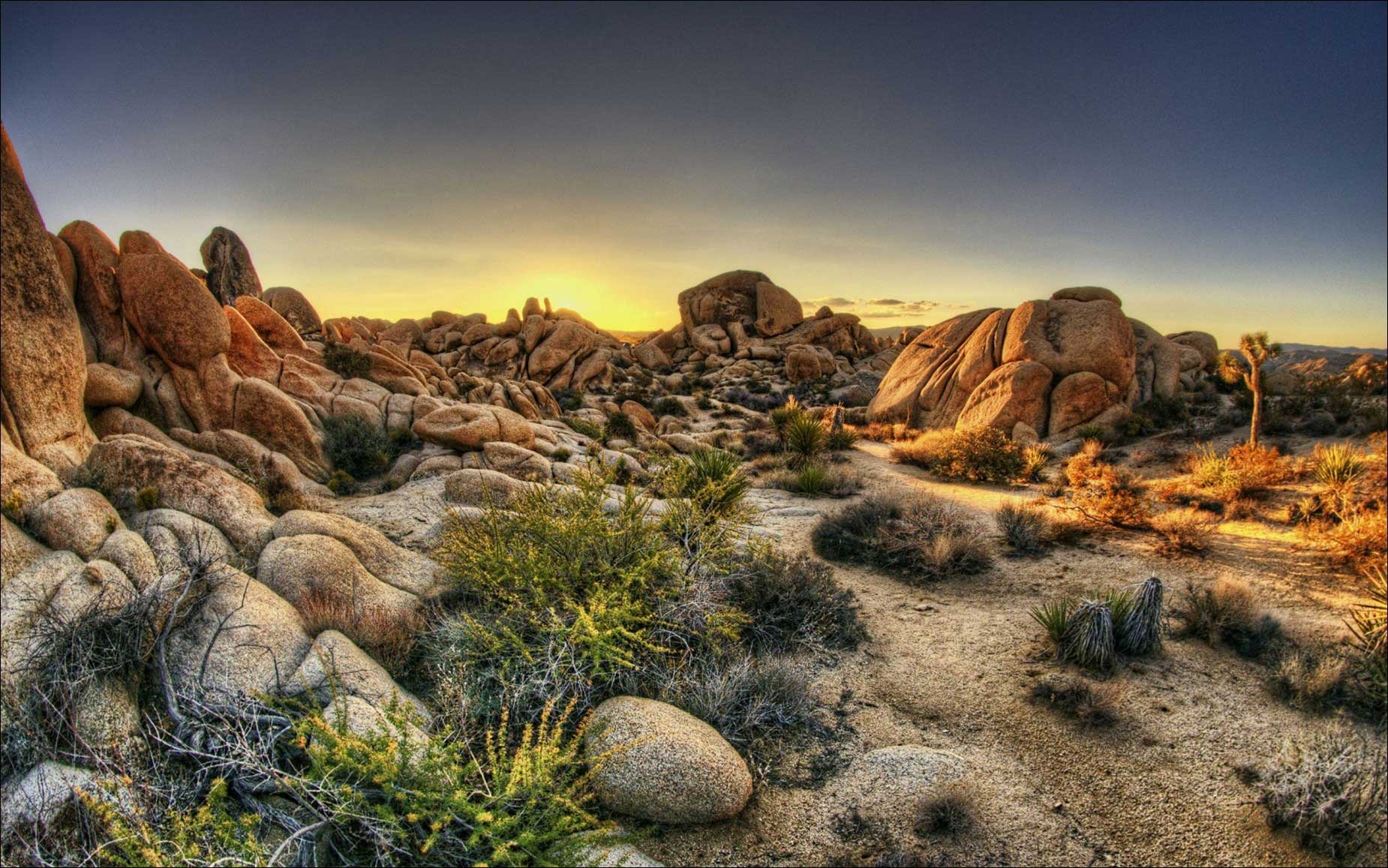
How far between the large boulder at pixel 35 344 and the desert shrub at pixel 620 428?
15.4 metres

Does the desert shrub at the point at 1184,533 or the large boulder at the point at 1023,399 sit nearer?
the desert shrub at the point at 1184,533

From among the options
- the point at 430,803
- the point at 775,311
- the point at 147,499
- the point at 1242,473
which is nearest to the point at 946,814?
the point at 430,803

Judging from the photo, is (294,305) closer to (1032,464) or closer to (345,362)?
(345,362)

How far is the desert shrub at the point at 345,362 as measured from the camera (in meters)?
16.8


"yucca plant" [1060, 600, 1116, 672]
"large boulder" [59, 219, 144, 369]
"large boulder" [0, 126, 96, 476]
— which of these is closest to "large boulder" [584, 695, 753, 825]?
"yucca plant" [1060, 600, 1116, 672]

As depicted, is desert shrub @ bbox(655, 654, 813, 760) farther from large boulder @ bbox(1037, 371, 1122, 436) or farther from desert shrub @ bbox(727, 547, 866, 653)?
large boulder @ bbox(1037, 371, 1122, 436)

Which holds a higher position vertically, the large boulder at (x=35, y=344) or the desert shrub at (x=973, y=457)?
the large boulder at (x=35, y=344)

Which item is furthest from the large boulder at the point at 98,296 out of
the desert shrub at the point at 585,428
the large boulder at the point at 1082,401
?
the large boulder at the point at 1082,401

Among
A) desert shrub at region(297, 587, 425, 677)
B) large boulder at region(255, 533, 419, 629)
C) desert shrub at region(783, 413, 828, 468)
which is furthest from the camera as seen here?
desert shrub at region(783, 413, 828, 468)

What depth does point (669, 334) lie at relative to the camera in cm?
5397

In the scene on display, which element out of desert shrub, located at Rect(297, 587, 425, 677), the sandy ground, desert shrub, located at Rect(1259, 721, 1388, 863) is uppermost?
desert shrub, located at Rect(297, 587, 425, 677)

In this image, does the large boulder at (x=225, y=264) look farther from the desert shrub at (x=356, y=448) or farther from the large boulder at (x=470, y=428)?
the large boulder at (x=470, y=428)

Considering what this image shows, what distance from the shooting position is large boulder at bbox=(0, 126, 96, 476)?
7438mm

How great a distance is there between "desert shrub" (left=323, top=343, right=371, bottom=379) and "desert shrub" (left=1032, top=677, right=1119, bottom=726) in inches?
714
